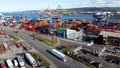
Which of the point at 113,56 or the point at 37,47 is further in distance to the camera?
the point at 37,47

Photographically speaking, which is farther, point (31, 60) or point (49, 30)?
point (49, 30)

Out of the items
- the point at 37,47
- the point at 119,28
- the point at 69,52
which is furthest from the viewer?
the point at 119,28

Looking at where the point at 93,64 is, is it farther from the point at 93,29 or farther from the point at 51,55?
the point at 93,29

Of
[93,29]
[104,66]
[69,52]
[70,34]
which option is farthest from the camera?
[93,29]

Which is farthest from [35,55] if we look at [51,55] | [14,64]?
[14,64]

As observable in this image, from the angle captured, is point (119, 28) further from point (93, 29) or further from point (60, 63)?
point (60, 63)

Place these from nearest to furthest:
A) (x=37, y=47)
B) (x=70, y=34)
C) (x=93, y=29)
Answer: (x=37, y=47), (x=70, y=34), (x=93, y=29)

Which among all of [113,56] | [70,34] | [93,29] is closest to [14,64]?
[113,56]

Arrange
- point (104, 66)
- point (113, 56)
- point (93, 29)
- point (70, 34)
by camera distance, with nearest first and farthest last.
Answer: point (104, 66)
point (113, 56)
point (70, 34)
point (93, 29)

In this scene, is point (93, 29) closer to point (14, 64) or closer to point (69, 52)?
point (69, 52)
